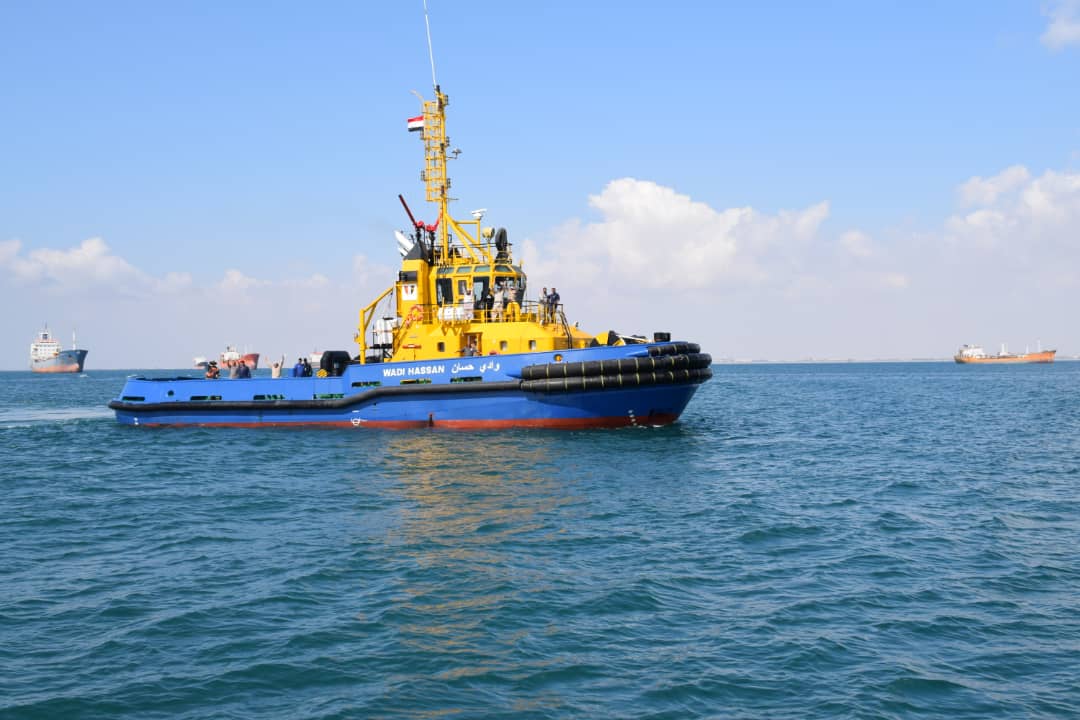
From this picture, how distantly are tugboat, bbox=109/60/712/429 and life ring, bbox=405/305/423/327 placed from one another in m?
0.05

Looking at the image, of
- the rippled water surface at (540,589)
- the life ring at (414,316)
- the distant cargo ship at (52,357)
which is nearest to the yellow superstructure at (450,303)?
the life ring at (414,316)

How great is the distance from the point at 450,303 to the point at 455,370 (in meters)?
2.81

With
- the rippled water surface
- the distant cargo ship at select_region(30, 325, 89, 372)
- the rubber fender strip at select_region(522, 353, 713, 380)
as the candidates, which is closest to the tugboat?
the rubber fender strip at select_region(522, 353, 713, 380)

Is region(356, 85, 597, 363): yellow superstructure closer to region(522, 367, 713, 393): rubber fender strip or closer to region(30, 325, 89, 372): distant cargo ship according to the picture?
region(522, 367, 713, 393): rubber fender strip

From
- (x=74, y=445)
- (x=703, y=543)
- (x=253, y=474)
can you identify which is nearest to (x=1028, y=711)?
(x=703, y=543)

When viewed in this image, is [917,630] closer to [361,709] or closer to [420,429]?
[361,709]

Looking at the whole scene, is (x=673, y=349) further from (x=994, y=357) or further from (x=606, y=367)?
(x=994, y=357)

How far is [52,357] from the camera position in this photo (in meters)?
148

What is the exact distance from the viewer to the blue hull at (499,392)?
2192cm

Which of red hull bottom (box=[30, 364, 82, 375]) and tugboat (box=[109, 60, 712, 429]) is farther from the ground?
red hull bottom (box=[30, 364, 82, 375])

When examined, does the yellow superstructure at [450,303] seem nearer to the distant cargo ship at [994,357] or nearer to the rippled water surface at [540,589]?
the rippled water surface at [540,589]

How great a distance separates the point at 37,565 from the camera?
10.3 m

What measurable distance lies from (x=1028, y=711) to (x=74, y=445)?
25502 millimetres

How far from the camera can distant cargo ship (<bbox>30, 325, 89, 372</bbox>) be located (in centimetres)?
14700
